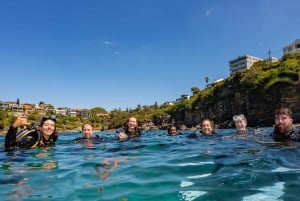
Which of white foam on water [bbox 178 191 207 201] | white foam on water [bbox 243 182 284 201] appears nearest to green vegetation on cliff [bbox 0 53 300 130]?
white foam on water [bbox 178 191 207 201]

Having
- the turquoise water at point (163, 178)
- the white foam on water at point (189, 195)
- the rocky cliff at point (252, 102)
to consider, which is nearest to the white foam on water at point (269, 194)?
the turquoise water at point (163, 178)

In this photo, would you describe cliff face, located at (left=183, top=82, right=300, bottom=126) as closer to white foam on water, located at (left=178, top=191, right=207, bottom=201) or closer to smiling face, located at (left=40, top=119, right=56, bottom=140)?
smiling face, located at (left=40, top=119, right=56, bottom=140)

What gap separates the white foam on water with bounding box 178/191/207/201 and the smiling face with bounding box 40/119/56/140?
6538 millimetres

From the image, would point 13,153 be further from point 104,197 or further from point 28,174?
point 104,197

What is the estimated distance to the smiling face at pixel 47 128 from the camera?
384 inches

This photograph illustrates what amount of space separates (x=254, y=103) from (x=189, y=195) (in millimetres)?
58392

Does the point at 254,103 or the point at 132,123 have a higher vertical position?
the point at 254,103

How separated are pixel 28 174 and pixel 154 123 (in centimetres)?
10410

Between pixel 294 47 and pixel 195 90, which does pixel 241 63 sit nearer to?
pixel 294 47

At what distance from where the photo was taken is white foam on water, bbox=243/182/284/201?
3855mm

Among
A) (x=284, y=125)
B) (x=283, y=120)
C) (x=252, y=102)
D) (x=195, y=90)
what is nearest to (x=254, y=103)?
(x=252, y=102)

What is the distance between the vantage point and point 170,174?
5.40 metres

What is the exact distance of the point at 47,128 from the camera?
9844mm

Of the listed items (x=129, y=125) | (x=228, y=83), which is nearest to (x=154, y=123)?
(x=228, y=83)
